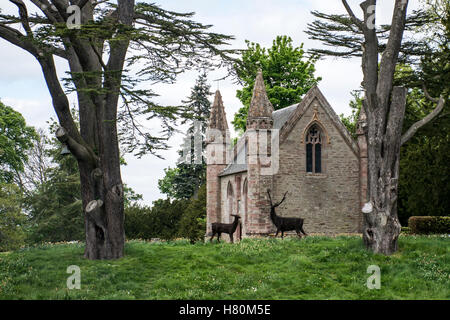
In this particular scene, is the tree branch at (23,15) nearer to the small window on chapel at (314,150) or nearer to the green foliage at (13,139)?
the small window on chapel at (314,150)

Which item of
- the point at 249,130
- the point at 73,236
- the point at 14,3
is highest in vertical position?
the point at 14,3

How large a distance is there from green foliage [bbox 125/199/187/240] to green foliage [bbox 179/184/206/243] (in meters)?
1.51

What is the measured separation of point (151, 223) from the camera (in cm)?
4034

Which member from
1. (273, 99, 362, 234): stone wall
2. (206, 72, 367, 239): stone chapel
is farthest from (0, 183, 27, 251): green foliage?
(273, 99, 362, 234): stone wall

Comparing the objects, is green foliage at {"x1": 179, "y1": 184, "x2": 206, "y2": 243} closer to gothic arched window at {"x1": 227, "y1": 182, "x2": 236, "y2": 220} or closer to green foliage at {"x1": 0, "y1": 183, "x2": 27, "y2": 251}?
gothic arched window at {"x1": 227, "y1": 182, "x2": 236, "y2": 220}

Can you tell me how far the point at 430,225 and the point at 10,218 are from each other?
3085 centimetres

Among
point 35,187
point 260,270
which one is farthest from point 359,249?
point 35,187

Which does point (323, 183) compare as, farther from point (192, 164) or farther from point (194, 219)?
point (192, 164)

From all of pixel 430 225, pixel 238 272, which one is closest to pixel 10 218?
pixel 238 272

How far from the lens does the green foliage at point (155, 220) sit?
1567 inches

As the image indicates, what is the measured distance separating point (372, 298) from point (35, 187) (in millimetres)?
37342

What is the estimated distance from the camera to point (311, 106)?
28.0 meters

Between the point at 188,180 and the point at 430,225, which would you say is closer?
the point at 430,225
